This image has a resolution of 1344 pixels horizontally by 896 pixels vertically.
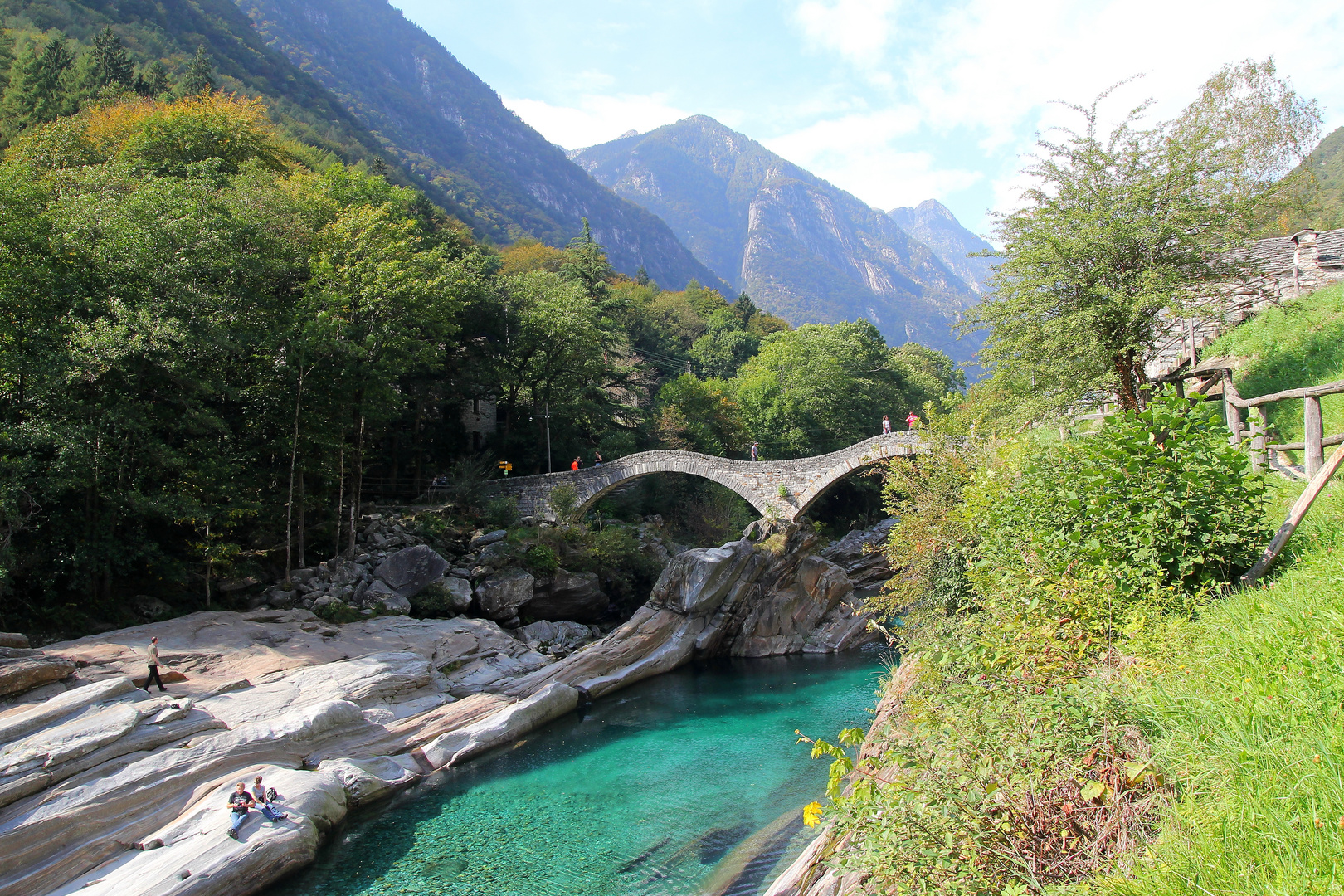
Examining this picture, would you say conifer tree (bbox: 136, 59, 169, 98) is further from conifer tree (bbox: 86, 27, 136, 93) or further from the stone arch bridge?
the stone arch bridge

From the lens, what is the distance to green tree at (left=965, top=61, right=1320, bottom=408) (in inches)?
415

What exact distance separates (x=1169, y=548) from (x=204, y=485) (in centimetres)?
1684

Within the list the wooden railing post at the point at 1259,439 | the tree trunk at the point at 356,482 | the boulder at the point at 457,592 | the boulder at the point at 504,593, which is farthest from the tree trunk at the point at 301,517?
the wooden railing post at the point at 1259,439

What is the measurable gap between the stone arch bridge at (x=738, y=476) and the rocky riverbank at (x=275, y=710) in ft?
11.8

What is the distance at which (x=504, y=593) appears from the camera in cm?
1967

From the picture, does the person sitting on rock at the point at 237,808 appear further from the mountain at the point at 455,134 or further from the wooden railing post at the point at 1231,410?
the mountain at the point at 455,134

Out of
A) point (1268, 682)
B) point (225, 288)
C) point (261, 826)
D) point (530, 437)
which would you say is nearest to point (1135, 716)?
point (1268, 682)

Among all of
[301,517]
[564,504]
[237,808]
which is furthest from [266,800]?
[564,504]

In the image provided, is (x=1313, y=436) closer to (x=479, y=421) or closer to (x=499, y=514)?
(x=499, y=514)

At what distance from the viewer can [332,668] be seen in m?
13.2

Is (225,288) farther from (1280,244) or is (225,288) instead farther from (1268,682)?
(1280,244)

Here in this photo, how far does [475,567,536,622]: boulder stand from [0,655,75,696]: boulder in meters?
9.41

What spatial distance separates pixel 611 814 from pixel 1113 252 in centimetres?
1136

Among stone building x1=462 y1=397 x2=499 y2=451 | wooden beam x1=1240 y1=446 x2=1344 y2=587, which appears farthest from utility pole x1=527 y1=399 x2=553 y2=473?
wooden beam x1=1240 y1=446 x2=1344 y2=587
